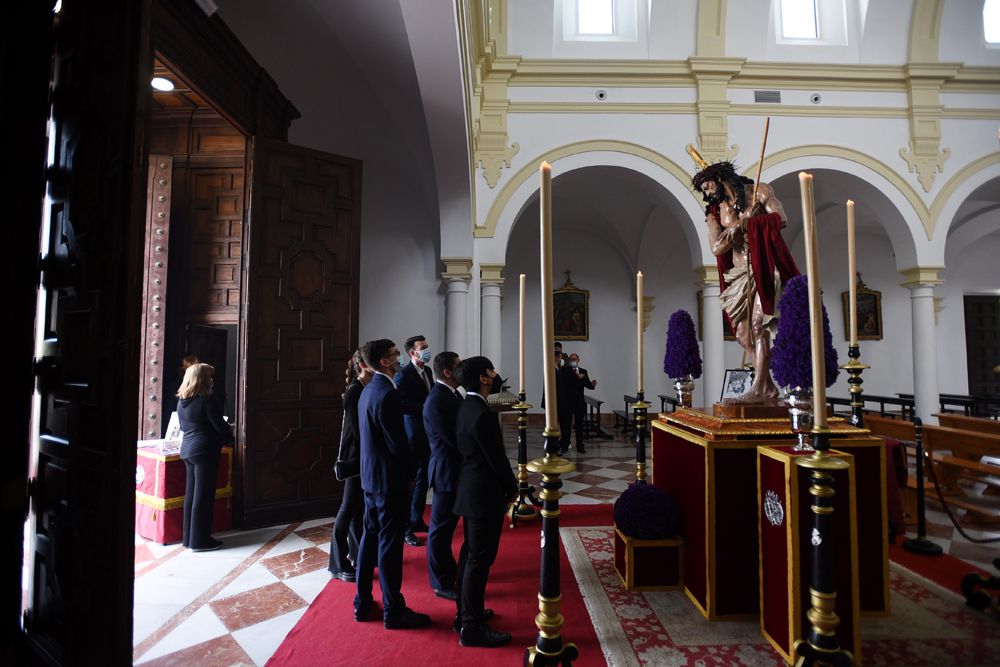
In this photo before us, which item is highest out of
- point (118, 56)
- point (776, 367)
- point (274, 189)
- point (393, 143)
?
point (393, 143)

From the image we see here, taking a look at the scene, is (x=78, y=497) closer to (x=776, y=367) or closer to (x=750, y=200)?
(x=776, y=367)

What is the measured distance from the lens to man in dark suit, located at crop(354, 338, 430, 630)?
2.66 meters

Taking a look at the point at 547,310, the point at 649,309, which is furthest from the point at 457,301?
the point at 649,309

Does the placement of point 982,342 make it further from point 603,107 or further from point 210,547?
point 210,547

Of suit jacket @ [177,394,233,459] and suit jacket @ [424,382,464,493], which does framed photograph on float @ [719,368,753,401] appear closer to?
suit jacket @ [424,382,464,493]

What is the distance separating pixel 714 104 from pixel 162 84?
23.3ft

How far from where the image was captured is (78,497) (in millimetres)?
1647

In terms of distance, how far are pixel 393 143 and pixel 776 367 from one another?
6506mm

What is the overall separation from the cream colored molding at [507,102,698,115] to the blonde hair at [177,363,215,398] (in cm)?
578

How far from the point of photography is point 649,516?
292cm

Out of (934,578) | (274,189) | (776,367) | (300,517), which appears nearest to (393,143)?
(274,189)

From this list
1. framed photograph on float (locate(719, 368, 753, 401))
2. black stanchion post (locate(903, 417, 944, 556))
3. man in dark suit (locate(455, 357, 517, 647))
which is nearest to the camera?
man in dark suit (locate(455, 357, 517, 647))

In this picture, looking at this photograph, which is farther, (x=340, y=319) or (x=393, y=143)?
(x=393, y=143)

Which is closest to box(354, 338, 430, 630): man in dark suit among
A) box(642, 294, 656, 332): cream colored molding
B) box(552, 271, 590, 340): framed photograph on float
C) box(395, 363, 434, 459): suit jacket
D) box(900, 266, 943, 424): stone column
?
box(395, 363, 434, 459): suit jacket
